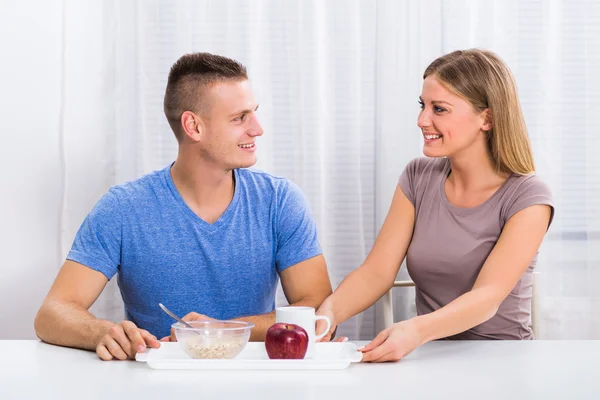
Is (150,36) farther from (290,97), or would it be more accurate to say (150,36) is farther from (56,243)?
(56,243)

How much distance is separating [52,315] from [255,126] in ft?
2.49

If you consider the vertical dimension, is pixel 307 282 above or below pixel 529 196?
below

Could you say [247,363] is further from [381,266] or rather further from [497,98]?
[497,98]

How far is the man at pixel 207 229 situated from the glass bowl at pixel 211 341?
57 cm

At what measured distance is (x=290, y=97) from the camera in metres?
2.63

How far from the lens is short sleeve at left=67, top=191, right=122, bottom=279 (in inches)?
77.6

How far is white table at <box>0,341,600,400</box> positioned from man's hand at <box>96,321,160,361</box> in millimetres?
26

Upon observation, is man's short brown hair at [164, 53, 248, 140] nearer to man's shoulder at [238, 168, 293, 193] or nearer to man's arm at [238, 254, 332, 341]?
man's shoulder at [238, 168, 293, 193]

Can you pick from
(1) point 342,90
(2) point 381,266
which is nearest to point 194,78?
(1) point 342,90

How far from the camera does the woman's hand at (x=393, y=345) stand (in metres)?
1.46

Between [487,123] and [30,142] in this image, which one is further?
[30,142]

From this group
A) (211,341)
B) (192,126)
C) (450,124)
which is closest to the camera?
(211,341)

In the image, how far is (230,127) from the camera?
2.11 meters

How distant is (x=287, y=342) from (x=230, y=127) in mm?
857
